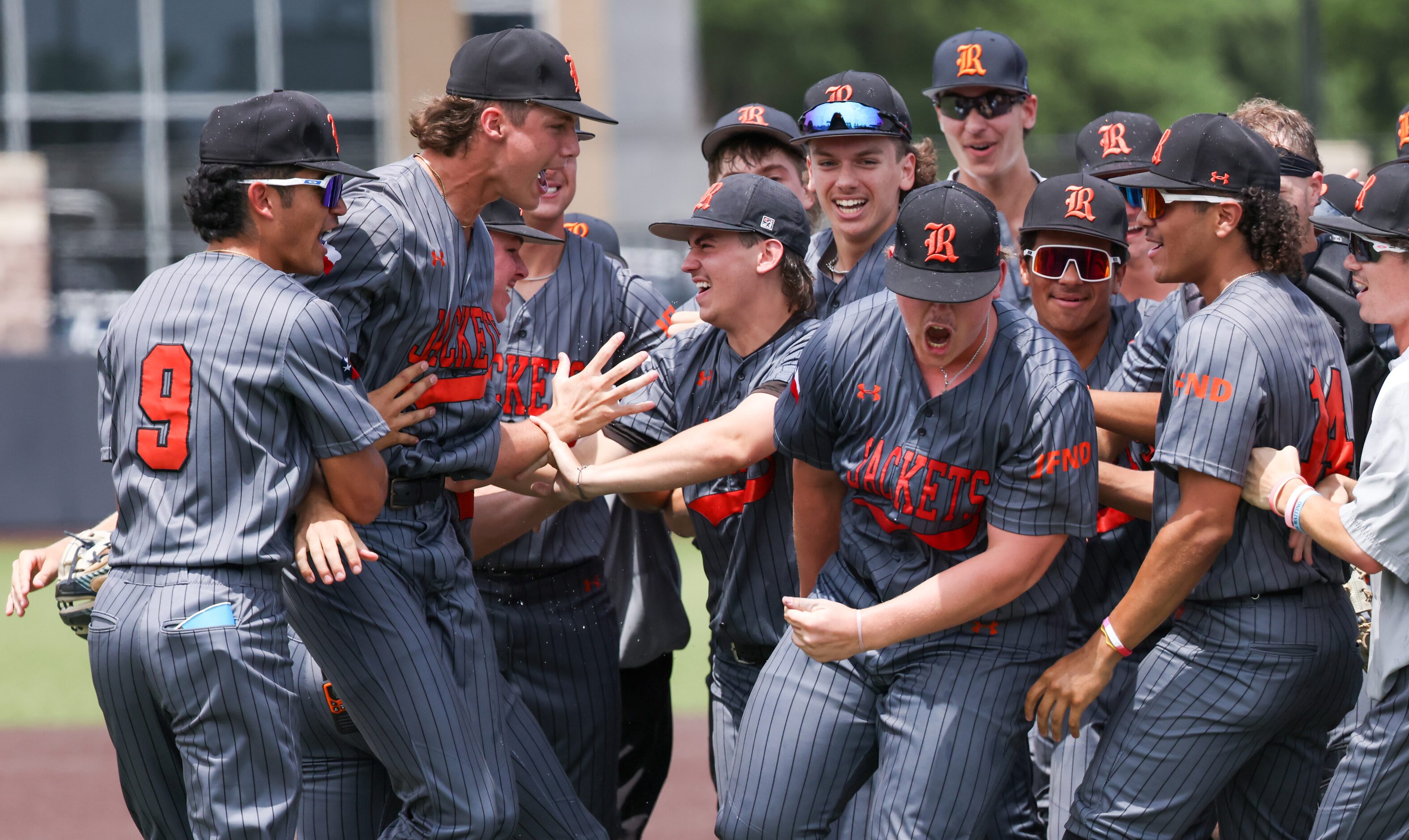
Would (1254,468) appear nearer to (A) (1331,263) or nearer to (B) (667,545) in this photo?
(A) (1331,263)

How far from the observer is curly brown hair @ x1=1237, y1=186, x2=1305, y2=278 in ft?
13.9

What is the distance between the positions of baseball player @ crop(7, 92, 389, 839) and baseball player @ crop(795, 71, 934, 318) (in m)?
2.00

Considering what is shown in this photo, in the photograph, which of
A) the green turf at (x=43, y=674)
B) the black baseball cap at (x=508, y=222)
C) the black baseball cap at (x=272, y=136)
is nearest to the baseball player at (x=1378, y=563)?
the black baseball cap at (x=508, y=222)

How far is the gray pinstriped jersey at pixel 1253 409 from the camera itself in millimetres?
4047

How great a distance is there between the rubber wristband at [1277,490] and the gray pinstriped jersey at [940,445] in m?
0.47

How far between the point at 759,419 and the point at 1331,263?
2183 mm

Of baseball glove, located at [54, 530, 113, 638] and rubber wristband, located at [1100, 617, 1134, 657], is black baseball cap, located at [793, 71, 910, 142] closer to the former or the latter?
rubber wristband, located at [1100, 617, 1134, 657]

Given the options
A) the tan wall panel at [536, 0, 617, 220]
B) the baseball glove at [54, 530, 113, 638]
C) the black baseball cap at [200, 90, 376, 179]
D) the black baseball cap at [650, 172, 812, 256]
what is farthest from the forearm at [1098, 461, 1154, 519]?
the tan wall panel at [536, 0, 617, 220]

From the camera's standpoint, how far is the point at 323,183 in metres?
4.08

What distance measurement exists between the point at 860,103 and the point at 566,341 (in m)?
1.38

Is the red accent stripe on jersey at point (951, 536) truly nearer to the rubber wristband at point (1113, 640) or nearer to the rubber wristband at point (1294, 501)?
the rubber wristband at point (1113, 640)

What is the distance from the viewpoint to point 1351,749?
153 inches

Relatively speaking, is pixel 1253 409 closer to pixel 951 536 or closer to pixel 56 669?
pixel 951 536

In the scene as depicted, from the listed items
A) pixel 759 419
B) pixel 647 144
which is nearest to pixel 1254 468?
pixel 759 419
